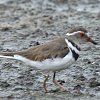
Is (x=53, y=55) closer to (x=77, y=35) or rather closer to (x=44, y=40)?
(x=77, y=35)

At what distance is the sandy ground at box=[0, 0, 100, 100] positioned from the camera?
10031 millimetres

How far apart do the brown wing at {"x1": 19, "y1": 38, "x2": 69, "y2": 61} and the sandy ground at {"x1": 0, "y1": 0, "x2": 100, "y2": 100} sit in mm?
653

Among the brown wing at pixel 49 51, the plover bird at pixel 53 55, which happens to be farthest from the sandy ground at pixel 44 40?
the brown wing at pixel 49 51

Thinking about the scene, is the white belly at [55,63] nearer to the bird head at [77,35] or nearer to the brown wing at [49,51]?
the brown wing at [49,51]

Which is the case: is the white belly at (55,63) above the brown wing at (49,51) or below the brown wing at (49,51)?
below

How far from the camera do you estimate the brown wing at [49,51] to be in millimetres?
9758

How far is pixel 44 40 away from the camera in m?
14.3

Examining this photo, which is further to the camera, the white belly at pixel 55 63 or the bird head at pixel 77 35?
the bird head at pixel 77 35

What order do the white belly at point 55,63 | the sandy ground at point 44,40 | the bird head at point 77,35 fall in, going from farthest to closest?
1. the bird head at point 77,35
2. the sandy ground at point 44,40
3. the white belly at point 55,63

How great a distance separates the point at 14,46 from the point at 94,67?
2696mm

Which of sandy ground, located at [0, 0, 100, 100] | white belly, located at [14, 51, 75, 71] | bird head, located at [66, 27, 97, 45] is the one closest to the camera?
white belly, located at [14, 51, 75, 71]

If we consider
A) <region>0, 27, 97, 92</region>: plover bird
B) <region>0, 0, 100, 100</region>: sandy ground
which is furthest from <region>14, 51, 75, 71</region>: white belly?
<region>0, 0, 100, 100</region>: sandy ground

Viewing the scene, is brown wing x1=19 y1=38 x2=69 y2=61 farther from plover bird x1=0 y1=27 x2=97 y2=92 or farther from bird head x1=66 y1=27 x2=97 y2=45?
bird head x1=66 y1=27 x2=97 y2=45

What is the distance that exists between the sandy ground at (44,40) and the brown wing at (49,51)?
0.65 meters
